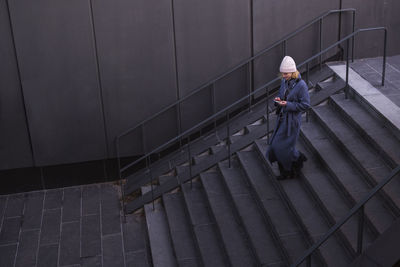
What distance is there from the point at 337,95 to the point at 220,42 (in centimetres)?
220

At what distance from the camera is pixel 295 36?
947 cm

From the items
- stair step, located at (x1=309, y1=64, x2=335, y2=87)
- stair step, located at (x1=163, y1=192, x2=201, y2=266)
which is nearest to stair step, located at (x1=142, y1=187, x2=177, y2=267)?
stair step, located at (x1=163, y1=192, x2=201, y2=266)

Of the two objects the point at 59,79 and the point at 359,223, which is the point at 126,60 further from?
the point at 359,223

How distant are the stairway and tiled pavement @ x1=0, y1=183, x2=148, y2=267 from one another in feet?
1.24

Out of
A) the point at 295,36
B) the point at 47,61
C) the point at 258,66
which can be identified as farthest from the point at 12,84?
the point at 295,36

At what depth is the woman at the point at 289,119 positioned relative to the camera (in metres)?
6.83

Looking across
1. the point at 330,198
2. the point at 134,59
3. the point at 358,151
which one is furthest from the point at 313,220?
the point at 134,59

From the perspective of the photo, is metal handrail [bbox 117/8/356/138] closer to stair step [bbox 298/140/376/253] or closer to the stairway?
the stairway

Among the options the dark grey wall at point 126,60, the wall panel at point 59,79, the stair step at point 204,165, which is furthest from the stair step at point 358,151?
the wall panel at point 59,79

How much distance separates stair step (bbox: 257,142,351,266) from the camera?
5.93m

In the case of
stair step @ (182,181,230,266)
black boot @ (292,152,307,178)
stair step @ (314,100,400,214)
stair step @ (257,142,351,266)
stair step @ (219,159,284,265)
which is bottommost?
stair step @ (182,181,230,266)

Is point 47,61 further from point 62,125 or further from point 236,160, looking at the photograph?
point 236,160

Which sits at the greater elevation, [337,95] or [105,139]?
[337,95]

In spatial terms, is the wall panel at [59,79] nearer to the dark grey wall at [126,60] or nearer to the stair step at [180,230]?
the dark grey wall at [126,60]
